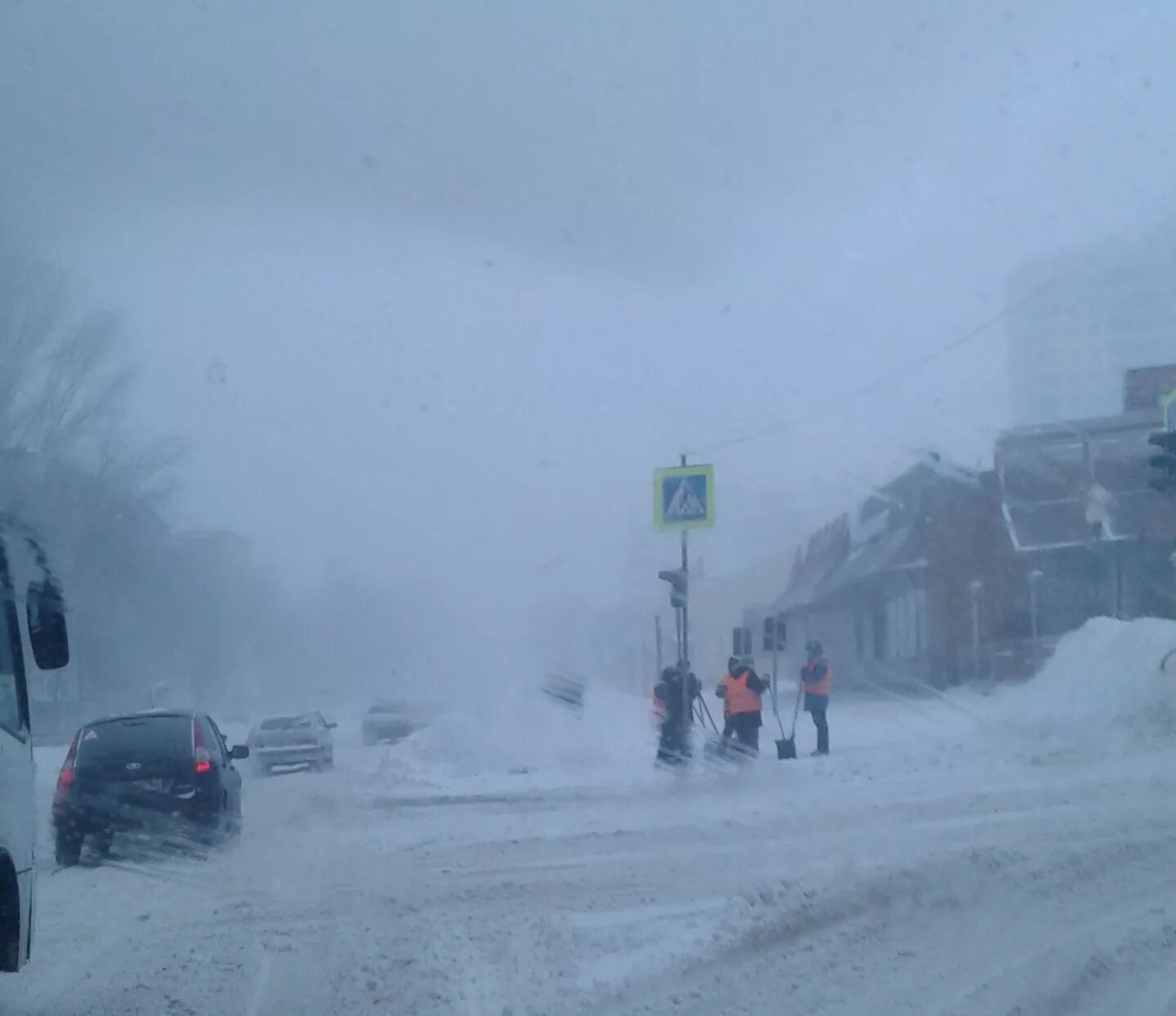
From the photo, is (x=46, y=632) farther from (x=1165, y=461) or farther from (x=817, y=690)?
(x=817, y=690)

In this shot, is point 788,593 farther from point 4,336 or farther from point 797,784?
point 797,784

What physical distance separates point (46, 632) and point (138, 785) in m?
7.01

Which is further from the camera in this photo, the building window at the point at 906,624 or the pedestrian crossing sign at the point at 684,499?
the building window at the point at 906,624

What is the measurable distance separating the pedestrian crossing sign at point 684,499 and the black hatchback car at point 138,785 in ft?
24.2

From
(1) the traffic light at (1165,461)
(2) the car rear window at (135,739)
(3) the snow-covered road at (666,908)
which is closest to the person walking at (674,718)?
(3) the snow-covered road at (666,908)

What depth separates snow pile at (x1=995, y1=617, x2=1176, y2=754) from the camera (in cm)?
2134

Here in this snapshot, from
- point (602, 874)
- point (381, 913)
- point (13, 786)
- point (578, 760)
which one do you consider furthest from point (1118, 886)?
point (578, 760)

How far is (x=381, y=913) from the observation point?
10.4m

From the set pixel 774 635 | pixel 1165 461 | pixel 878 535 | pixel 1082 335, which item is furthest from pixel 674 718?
pixel 1082 335

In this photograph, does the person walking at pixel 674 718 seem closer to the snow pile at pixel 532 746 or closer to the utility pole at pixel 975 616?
the snow pile at pixel 532 746

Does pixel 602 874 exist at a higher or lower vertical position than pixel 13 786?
lower

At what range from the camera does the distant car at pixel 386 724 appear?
37.6 m

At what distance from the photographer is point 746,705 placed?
21.2 m

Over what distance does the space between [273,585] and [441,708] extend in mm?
10123
